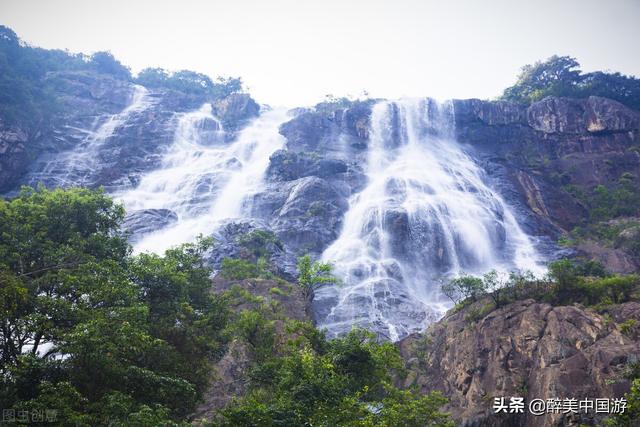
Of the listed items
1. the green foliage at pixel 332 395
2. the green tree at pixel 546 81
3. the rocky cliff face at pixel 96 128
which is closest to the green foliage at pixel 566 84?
the green tree at pixel 546 81

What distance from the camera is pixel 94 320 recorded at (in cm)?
980

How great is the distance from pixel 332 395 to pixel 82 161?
4212cm

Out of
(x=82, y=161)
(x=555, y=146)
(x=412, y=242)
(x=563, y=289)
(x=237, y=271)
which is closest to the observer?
(x=563, y=289)

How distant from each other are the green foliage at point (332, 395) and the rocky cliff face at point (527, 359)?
345 cm

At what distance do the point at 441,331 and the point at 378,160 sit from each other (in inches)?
1171

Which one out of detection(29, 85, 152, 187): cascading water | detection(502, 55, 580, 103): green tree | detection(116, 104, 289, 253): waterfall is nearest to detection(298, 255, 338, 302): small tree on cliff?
detection(116, 104, 289, 253): waterfall

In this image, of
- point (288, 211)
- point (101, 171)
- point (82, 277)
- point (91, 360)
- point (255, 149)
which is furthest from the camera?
point (255, 149)

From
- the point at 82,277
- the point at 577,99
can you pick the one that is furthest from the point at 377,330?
the point at 577,99

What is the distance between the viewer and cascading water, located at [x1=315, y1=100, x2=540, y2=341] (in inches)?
981

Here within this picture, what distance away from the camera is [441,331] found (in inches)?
714

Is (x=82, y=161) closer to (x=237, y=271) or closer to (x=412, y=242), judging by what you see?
(x=237, y=271)

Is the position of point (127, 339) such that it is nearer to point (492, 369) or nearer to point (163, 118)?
point (492, 369)

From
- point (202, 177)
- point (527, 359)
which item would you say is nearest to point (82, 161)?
point (202, 177)

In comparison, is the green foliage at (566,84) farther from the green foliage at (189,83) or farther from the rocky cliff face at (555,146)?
the green foliage at (189,83)
